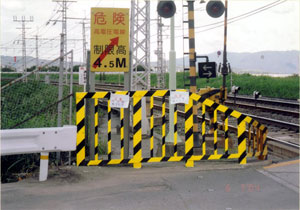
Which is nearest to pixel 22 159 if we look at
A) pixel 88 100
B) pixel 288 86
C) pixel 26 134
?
pixel 26 134

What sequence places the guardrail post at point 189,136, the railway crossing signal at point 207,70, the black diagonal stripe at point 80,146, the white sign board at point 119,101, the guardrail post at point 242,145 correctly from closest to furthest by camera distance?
the black diagonal stripe at point 80,146 → the white sign board at point 119,101 → the guardrail post at point 189,136 → the guardrail post at point 242,145 → the railway crossing signal at point 207,70

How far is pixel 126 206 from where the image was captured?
203 inches

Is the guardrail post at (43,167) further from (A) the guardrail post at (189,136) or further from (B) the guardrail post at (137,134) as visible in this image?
(A) the guardrail post at (189,136)

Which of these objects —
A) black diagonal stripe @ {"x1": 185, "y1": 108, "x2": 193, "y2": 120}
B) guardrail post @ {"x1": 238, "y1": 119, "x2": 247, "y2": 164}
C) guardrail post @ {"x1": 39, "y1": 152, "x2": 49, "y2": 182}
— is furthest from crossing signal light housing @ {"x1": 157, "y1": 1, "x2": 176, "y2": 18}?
guardrail post @ {"x1": 39, "y1": 152, "x2": 49, "y2": 182}

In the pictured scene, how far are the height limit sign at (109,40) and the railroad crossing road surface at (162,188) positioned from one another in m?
1.95

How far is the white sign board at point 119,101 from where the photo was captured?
7.04 metres

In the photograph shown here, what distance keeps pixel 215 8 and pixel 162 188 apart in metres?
4.71

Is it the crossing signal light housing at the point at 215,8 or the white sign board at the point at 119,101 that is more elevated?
the crossing signal light housing at the point at 215,8

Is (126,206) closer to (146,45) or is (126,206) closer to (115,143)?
Answer: (115,143)

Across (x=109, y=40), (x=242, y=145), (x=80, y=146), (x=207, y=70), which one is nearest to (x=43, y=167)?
(x=80, y=146)

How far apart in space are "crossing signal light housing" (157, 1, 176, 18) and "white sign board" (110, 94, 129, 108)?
8.72 feet

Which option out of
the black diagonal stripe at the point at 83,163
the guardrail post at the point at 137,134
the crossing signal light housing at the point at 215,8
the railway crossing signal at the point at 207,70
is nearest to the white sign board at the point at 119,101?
the guardrail post at the point at 137,134

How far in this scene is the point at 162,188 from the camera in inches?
234

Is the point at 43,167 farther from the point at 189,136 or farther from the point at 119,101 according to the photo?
the point at 189,136
